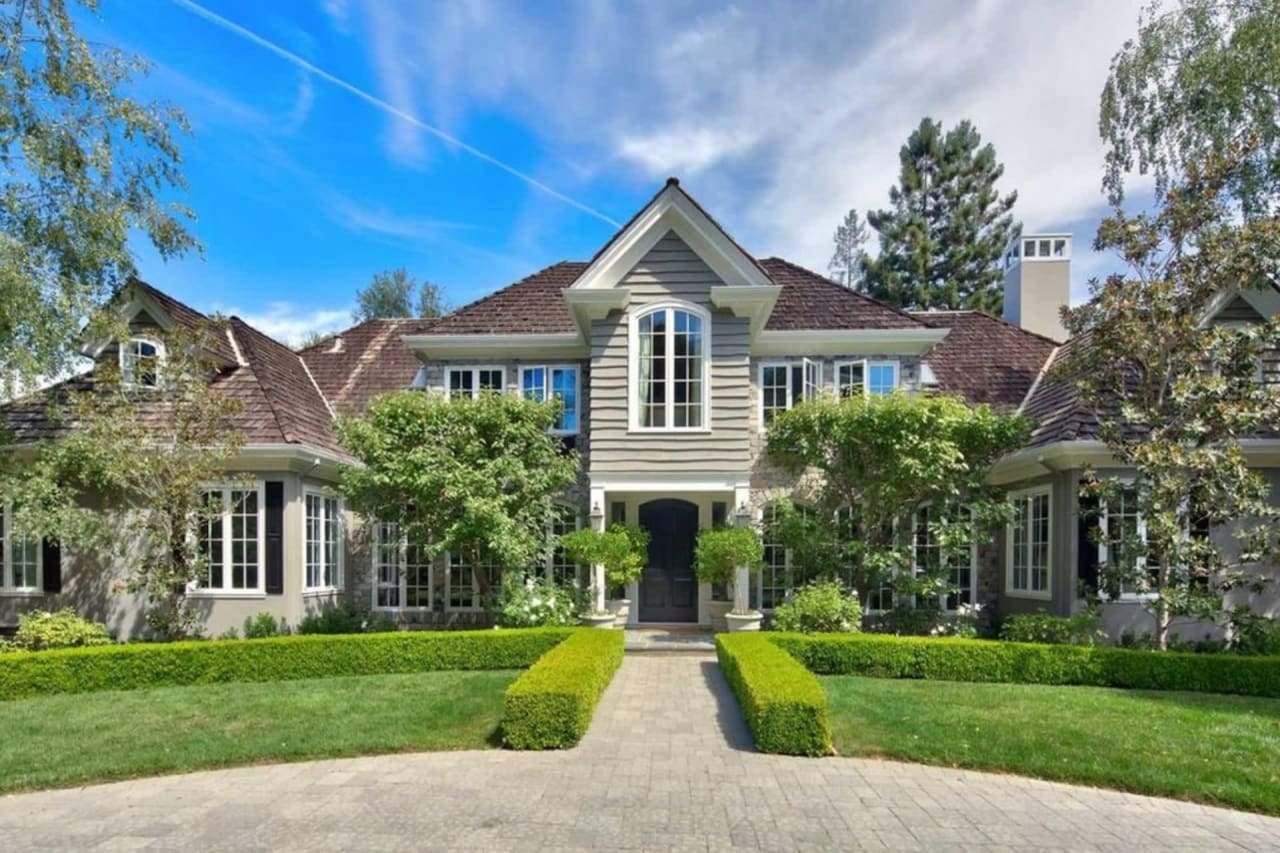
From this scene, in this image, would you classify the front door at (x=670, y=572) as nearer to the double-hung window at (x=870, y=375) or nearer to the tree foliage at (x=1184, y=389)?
the double-hung window at (x=870, y=375)

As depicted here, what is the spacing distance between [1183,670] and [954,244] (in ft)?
92.0

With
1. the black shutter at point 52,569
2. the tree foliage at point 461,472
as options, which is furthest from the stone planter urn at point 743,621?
the black shutter at point 52,569

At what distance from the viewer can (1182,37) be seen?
524 inches

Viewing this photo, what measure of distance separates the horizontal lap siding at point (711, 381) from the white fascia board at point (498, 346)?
130 cm

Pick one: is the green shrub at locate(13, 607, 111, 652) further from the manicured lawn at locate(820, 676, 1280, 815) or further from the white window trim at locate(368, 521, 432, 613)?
the manicured lawn at locate(820, 676, 1280, 815)

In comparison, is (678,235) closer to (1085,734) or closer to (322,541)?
(322,541)

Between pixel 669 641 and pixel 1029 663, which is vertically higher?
pixel 1029 663

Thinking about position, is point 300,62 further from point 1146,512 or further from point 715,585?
point 1146,512

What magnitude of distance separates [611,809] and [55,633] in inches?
382

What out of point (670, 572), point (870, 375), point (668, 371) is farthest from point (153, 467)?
point (870, 375)

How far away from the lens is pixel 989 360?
1569 centimetres

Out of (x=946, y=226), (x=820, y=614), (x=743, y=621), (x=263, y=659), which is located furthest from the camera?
(x=946, y=226)

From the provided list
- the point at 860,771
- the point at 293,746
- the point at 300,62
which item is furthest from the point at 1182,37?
the point at 293,746

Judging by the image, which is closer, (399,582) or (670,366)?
(670,366)
